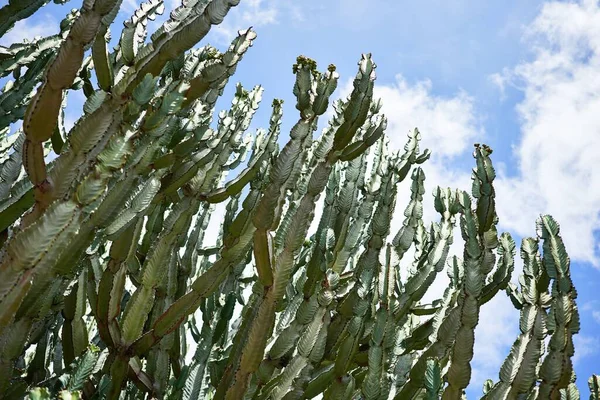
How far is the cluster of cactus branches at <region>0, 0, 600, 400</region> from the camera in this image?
1.75 m

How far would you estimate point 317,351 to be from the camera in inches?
89.1

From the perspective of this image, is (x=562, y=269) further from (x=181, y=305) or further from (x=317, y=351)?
(x=181, y=305)

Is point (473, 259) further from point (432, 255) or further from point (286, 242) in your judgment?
point (432, 255)

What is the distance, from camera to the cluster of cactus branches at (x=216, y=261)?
1.75 metres

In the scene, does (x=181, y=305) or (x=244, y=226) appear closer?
(x=181, y=305)

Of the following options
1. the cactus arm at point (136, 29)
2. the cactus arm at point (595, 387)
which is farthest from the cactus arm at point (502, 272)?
the cactus arm at point (136, 29)

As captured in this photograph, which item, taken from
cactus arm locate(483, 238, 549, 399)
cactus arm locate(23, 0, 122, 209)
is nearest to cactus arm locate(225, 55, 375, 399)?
cactus arm locate(23, 0, 122, 209)

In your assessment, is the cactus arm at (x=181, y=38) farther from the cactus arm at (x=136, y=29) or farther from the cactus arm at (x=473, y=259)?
the cactus arm at (x=473, y=259)

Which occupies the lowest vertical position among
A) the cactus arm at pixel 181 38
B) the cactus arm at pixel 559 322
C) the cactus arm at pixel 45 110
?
the cactus arm at pixel 45 110

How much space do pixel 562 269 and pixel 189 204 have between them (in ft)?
5.41

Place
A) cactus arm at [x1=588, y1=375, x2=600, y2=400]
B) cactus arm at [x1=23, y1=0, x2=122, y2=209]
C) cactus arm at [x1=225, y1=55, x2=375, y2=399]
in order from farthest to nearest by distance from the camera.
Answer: cactus arm at [x1=588, y1=375, x2=600, y2=400] → cactus arm at [x1=225, y1=55, x2=375, y2=399] → cactus arm at [x1=23, y1=0, x2=122, y2=209]

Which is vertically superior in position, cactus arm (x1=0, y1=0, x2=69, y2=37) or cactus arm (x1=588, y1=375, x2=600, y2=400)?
cactus arm (x1=0, y1=0, x2=69, y2=37)

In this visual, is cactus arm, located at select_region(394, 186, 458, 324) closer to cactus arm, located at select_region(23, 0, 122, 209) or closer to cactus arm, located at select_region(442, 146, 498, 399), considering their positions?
cactus arm, located at select_region(442, 146, 498, 399)

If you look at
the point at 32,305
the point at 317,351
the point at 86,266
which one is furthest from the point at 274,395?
the point at 86,266
